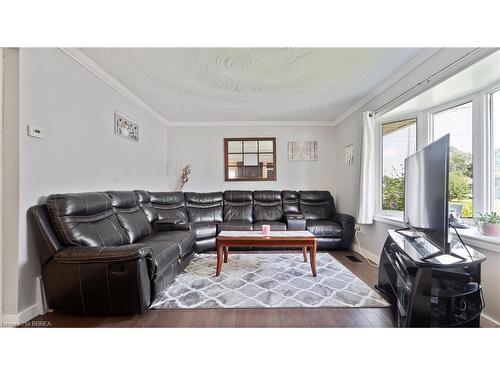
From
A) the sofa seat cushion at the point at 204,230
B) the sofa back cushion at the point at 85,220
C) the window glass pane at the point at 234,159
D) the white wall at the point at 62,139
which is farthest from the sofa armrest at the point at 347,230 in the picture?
the white wall at the point at 62,139

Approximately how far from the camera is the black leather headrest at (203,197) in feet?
13.5

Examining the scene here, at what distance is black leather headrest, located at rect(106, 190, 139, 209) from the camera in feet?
7.90

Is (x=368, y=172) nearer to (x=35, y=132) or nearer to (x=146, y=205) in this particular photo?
(x=146, y=205)

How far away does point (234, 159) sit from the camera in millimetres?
4574

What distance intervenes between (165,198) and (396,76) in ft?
12.2

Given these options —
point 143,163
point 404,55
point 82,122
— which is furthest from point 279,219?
point 82,122

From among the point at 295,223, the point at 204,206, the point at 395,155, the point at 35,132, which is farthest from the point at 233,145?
the point at 35,132

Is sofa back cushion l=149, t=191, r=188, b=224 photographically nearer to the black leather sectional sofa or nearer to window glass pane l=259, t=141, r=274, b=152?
the black leather sectional sofa

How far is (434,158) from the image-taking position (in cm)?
143

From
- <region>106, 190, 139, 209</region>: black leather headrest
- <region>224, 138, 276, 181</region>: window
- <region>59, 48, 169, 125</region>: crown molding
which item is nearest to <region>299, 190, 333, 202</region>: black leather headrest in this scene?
<region>224, 138, 276, 181</region>: window

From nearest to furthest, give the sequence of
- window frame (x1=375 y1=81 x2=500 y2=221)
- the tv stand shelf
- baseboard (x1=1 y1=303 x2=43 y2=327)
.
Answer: the tv stand shelf → baseboard (x1=1 y1=303 x2=43 y2=327) → window frame (x1=375 y1=81 x2=500 y2=221)

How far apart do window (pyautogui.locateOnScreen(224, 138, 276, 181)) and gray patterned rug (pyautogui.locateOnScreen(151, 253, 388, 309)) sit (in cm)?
213

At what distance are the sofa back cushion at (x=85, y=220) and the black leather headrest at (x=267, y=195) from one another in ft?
8.32
